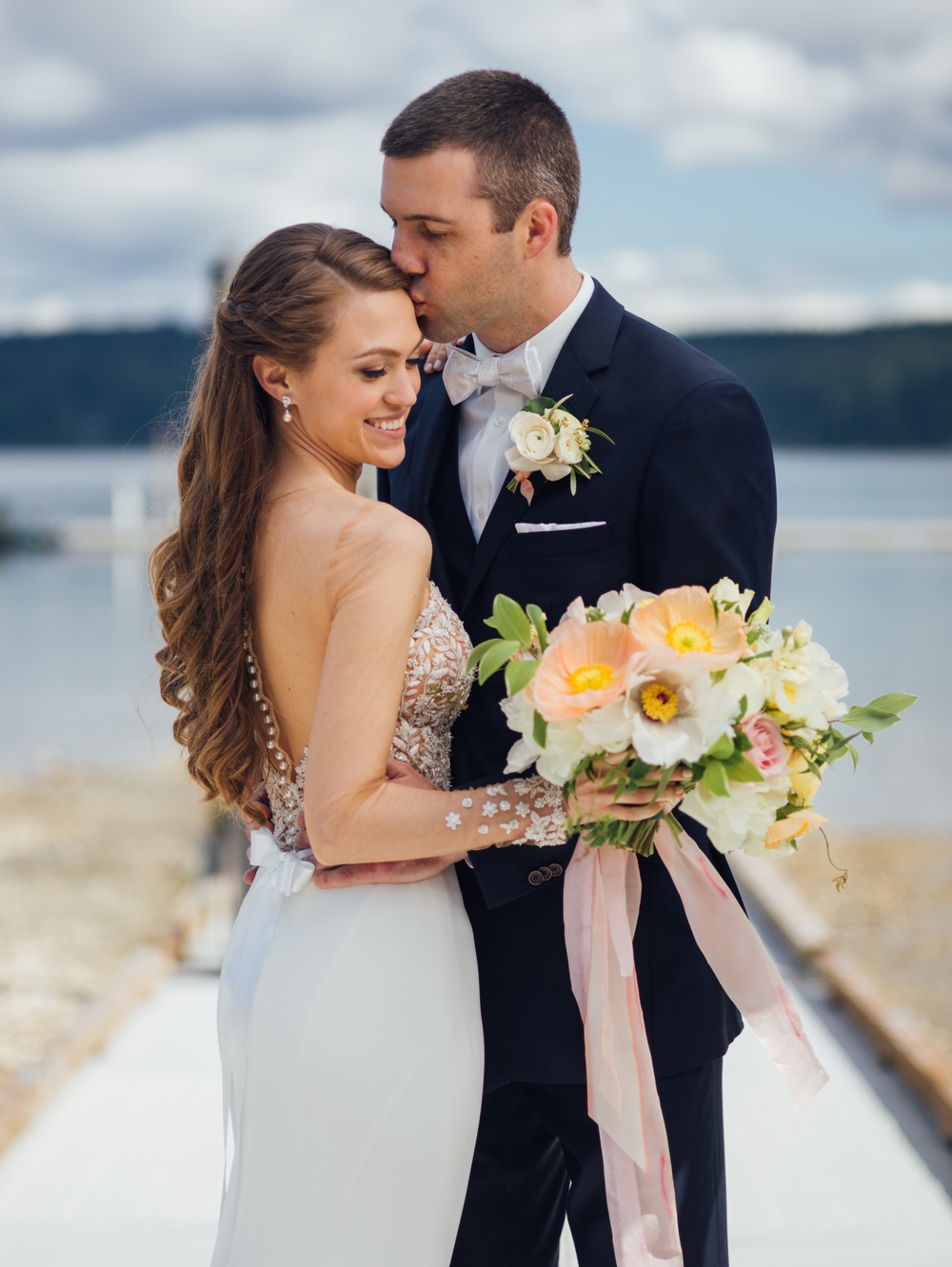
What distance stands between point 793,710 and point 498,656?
392mm

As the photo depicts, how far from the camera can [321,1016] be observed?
188cm

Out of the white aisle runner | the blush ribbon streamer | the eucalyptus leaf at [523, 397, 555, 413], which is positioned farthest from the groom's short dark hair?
the white aisle runner

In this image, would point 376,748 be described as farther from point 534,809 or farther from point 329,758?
point 534,809

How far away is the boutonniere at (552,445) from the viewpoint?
1971mm

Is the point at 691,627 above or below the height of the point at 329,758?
above

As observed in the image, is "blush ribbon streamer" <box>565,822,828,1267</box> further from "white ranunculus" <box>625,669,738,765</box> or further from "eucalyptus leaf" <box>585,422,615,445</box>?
"eucalyptus leaf" <box>585,422,615,445</box>

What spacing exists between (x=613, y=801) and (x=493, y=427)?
2.80ft

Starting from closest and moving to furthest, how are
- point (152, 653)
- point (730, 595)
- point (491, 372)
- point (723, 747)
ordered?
point (723, 747) < point (730, 595) < point (491, 372) < point (152, 653)

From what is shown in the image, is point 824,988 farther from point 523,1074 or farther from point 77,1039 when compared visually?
point 523,1074

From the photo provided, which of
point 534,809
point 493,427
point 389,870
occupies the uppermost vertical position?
point 493,427

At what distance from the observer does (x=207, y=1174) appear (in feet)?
12.0

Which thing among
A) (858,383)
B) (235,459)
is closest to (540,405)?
(235,459)

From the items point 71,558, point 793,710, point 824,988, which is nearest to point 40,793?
point 824,988

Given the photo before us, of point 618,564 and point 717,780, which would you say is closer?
point 717,780
